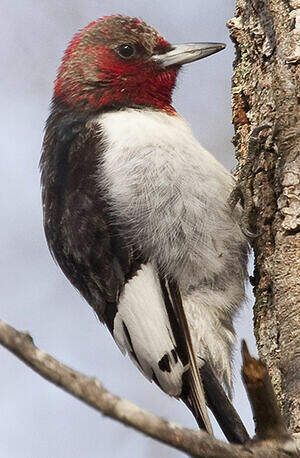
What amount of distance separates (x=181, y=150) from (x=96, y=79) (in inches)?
32.4

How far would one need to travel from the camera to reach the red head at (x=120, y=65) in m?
3.77

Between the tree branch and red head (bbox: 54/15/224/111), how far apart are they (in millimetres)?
2274

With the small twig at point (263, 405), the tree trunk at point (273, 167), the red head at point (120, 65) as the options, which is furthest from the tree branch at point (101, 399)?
the red head at point (120, 65)

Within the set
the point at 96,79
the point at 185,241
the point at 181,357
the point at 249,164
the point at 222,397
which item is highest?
the point at 96,79

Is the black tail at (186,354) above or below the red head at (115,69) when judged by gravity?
below

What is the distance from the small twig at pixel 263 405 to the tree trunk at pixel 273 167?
613 mm

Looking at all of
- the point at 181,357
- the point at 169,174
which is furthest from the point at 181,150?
the point at 181,357

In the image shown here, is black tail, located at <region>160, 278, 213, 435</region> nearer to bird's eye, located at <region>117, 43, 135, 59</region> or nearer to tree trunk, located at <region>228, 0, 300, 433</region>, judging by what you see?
tree trunk, located at <region>228, 0, 300, 433</region>

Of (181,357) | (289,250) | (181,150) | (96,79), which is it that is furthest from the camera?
(96,79)

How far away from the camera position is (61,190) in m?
3.48

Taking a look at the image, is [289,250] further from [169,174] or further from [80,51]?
[80,51]

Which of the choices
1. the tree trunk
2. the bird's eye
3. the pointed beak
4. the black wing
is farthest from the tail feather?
the bird's eye

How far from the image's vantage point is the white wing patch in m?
3.12

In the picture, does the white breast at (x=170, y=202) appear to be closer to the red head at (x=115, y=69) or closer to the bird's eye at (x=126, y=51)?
the red head at (x=115, y=69)
